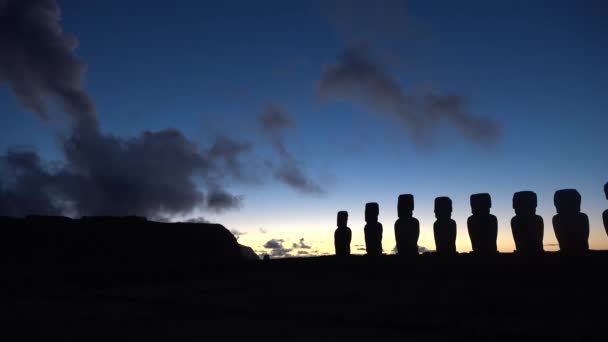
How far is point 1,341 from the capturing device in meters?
4.59

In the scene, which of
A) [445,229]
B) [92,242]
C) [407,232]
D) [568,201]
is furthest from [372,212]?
[92,242]

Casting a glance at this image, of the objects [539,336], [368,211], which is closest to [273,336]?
[539,336]

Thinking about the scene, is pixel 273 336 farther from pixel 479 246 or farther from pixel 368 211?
pixel 368 211

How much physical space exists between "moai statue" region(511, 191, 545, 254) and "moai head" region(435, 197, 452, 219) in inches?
82.4

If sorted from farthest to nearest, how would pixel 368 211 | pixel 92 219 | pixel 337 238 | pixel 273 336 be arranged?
pixel 92 219
pixel 337 238
pixel 368 211
pixel 273 336

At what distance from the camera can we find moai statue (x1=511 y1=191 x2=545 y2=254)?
12695 millimetres

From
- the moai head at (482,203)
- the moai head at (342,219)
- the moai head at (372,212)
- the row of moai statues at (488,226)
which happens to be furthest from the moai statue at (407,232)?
the moai head at (342,219)

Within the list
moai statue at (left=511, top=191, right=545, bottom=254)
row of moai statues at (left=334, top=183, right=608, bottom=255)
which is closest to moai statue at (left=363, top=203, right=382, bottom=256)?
row of moai statues at (left=334, top=183, right=608, bottom=255)

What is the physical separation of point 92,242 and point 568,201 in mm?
29256

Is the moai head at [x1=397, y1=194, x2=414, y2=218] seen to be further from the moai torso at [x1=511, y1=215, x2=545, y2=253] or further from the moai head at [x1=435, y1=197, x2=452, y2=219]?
the moai torso at [x1=511, y1=215, x2=545, y2=253]

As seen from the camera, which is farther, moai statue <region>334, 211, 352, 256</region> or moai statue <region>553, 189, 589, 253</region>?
moai statue <region>334, 211, 352, 256</region>

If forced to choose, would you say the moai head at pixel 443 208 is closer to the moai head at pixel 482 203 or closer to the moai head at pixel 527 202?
the moai head at pixel 482 203

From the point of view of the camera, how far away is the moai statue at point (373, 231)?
54.6ft

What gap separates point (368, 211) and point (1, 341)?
13778 mm
